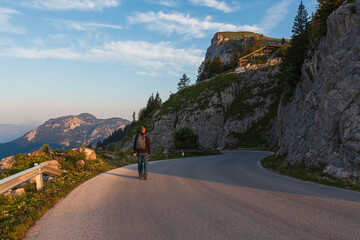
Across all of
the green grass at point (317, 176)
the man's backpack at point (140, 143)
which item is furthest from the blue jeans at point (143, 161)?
the green grass at point (317, 176)

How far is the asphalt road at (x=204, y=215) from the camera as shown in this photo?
3693mm

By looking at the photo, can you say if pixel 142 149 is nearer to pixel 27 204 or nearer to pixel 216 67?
pixel 27 204

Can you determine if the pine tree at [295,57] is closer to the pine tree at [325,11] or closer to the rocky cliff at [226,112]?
the pine tree at [325,11]

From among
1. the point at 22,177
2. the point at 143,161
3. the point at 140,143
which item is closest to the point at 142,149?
the point at 140,143

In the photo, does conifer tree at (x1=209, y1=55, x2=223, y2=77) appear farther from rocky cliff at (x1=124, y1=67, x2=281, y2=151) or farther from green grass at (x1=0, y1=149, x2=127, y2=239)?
green grass at (x1=0, y1=149, x2=127, y2=239)

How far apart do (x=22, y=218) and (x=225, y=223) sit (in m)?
4.29

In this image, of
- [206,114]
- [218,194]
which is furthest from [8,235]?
[206,114]

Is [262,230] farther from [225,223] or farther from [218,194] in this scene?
[218,194]

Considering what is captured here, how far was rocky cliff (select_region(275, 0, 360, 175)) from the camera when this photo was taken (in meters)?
9.50

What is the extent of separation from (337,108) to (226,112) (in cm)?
4119

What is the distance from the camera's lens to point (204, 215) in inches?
180

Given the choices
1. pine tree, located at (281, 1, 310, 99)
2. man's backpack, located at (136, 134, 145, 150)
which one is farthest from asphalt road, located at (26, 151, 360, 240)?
pine tree, located at (281, 1, 310, 99)

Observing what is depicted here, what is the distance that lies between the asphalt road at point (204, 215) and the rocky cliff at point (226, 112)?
36.0 m

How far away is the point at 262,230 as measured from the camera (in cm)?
372
